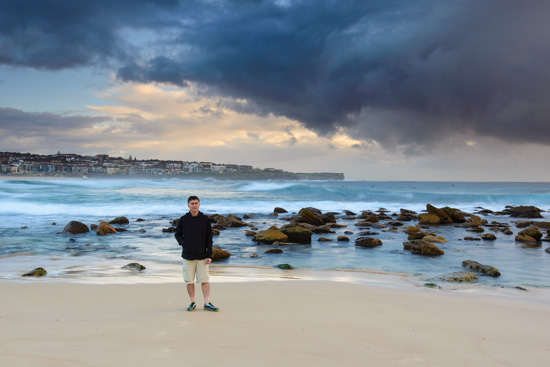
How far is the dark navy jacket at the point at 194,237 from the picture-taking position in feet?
17.8

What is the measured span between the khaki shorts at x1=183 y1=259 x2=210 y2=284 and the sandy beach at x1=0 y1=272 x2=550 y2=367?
455 millimetres

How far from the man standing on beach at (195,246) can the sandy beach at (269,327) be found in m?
0.41

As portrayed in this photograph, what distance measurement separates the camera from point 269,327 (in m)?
4.68

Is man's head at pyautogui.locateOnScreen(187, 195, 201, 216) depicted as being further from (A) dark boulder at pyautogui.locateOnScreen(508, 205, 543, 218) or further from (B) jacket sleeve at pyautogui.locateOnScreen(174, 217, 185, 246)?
(A) dark boulder at pyautogui.locateOnScreen(508, 205, 543, 218)

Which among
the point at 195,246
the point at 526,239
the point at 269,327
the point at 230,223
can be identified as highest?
the point at 195,246

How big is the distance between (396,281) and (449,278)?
1.19 m

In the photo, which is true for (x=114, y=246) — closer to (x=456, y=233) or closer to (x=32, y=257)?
(x=32, y=257)

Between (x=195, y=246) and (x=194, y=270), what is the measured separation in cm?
39

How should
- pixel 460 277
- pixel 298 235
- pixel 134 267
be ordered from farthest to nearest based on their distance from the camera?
pixel 298 235 → pixel 134 267 → pixel 460 277

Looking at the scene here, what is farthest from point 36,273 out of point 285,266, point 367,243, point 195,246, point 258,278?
point 367,243

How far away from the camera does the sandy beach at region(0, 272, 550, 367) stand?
379 centimetres

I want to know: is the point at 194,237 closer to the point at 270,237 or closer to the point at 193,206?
the point at 193,206

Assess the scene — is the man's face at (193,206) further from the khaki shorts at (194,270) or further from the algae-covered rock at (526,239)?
the algae-covered rock at (526,239)

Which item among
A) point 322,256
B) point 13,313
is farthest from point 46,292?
point 322,256
